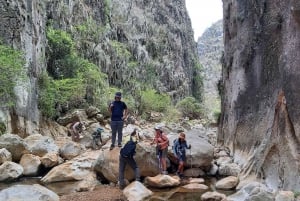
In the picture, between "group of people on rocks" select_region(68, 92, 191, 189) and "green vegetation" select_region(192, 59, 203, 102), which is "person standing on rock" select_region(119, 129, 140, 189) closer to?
"group of people on rocks" select_region(68, 92, 191, 189)

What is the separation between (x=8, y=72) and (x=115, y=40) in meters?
34.8

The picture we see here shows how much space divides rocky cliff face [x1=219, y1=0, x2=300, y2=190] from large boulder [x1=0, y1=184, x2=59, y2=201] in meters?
6.25

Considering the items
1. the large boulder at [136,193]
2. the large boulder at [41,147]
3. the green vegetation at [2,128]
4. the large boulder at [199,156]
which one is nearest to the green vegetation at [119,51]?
the green vegetation at [2,128]

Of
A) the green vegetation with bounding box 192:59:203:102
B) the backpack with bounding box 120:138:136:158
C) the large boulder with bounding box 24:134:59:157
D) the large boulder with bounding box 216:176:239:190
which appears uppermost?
the green vegetation with bounding box 192:59:203:102

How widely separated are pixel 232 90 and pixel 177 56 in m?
50.3

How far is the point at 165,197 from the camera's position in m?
10.7

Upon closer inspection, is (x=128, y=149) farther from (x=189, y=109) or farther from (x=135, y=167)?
(x=189, y=109)

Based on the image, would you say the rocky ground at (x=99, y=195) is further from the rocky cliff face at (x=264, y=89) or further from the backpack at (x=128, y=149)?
the rocky cliff face at (x=264, y=89)

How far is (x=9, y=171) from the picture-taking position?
13.1 meters

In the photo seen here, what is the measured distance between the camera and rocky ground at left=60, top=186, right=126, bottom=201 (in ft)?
33.4

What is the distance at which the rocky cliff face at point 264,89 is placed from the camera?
10.6 metres

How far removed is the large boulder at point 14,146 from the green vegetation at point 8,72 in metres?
3.57

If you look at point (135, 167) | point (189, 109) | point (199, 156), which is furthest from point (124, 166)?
point (189, 109)

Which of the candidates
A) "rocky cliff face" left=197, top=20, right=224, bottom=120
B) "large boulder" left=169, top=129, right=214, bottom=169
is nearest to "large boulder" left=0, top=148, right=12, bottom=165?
→ "large boulder" left=169, top=129, right=214, bottom=169
